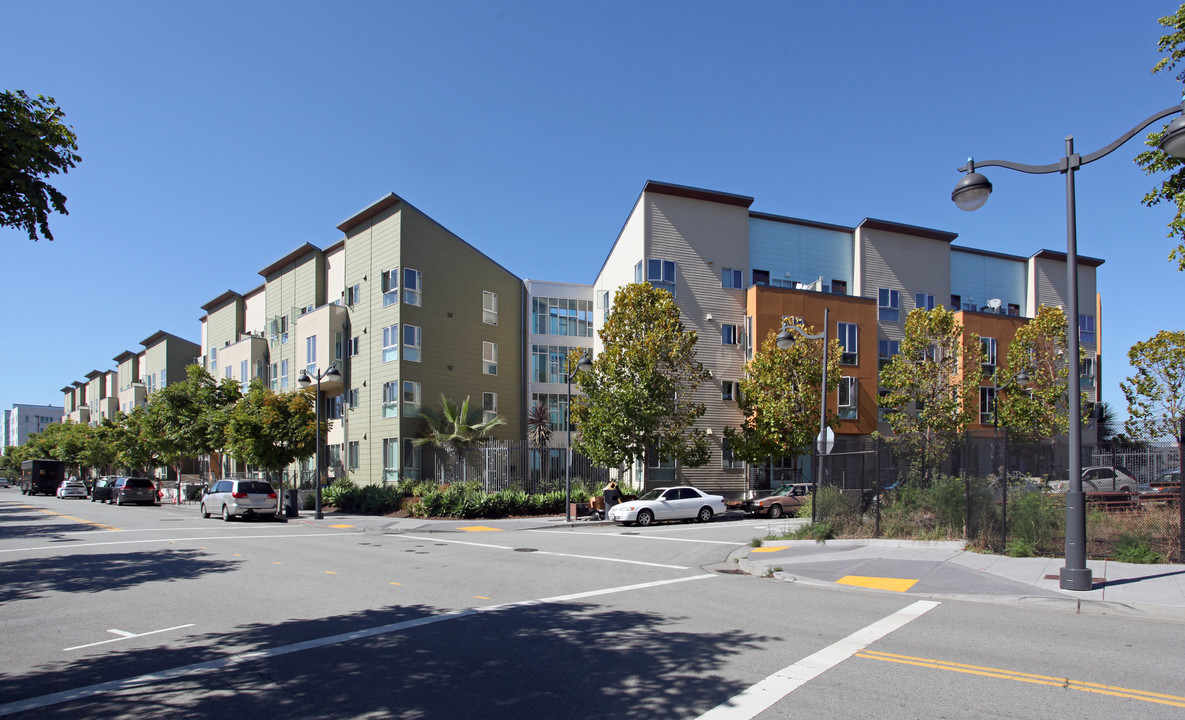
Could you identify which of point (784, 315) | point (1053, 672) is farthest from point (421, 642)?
point (784, 315)

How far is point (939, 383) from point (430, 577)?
1176 inches

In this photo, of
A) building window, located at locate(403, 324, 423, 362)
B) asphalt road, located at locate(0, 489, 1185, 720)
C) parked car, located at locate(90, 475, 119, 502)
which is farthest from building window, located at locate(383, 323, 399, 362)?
parked car, located at locate(90, 475, 119, 502)

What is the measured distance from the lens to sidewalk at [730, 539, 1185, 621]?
9922mm

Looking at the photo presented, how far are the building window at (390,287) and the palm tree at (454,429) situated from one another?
17.8ft

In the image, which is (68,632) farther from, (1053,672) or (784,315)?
(784,315)

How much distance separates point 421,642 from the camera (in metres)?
7.99

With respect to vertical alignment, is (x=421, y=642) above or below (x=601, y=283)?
below

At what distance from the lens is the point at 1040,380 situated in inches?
1442

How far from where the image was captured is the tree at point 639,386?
98.9 ft

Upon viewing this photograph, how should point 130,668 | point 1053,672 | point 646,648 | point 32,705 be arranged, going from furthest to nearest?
point 646,648 < point 130,668 < point 1053,672 < point 32,705

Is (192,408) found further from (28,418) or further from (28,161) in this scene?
(28,418)

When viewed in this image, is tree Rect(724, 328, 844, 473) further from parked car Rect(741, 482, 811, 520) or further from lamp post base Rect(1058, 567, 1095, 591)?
lamp post base Rect(1058, 567, 1095, 591)

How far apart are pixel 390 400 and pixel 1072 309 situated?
3004 centimetres

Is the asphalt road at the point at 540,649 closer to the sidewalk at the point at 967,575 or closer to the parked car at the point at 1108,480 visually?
the sidewalk at the point at 967,575
